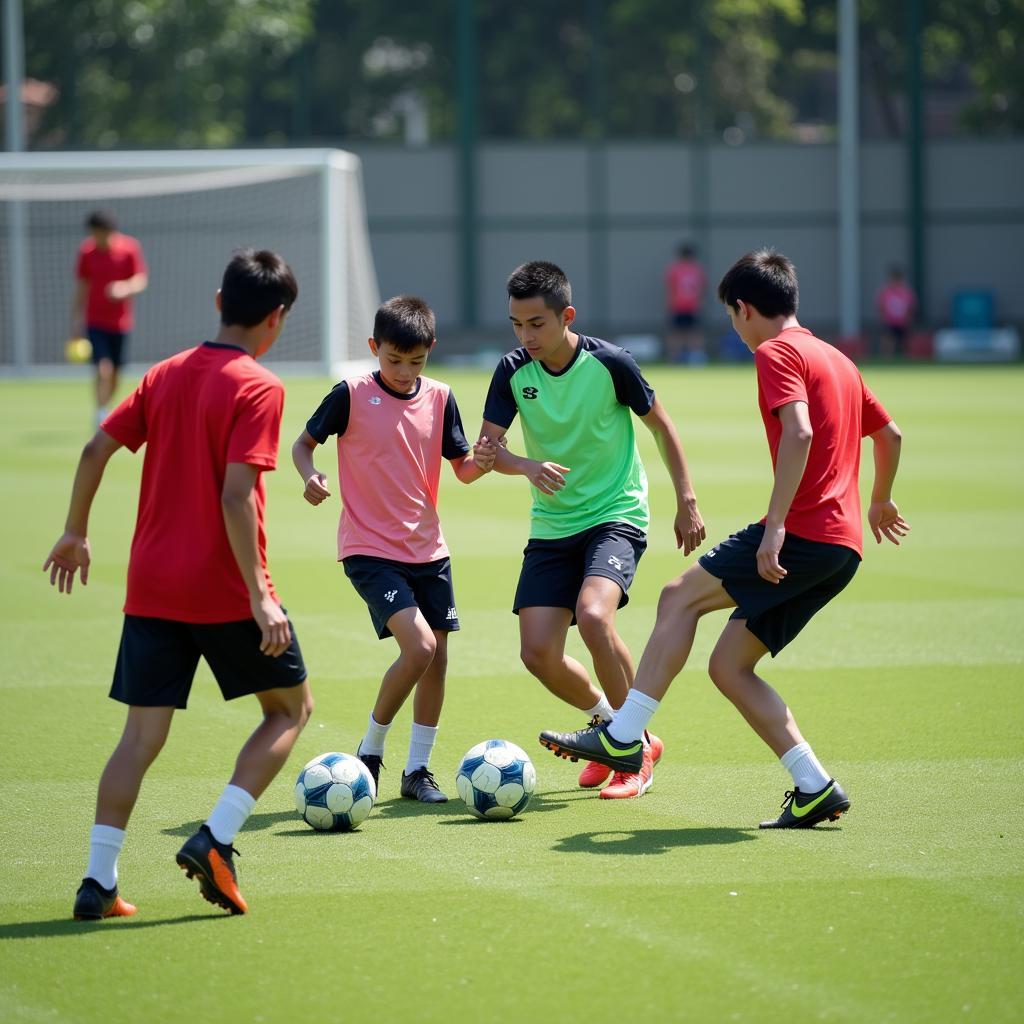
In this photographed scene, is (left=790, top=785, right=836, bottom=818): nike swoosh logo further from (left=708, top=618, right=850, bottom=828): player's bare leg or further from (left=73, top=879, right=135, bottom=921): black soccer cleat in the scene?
(left=73, top=879, right=135, bottom=921): black soccer cleat

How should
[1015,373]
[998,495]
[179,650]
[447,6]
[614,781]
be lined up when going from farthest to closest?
[447,6] < [1015,373] < [998,495] < [614,781] < [179,650]

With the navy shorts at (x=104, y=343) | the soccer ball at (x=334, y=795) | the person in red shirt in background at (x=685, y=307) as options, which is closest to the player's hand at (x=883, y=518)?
the soccer ball at (x=334, y=795)

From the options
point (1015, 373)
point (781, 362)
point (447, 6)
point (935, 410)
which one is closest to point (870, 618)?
point (781, 362)

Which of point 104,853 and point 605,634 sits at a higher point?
point 605,634

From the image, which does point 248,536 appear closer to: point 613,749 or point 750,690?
point 613,749

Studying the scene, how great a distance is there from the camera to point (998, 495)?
1427 cm

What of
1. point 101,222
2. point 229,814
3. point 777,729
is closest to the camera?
point 229,814

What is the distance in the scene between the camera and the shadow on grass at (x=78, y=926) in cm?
456

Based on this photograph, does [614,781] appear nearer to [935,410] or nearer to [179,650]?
[179,650]

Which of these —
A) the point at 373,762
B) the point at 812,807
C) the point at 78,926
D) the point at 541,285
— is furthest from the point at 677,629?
the point at 78,926

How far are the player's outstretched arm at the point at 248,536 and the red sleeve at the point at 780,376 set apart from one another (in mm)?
1739

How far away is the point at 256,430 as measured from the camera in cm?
459

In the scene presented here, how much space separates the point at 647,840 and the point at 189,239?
28.2 metres

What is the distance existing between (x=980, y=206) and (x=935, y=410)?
1552 cm
